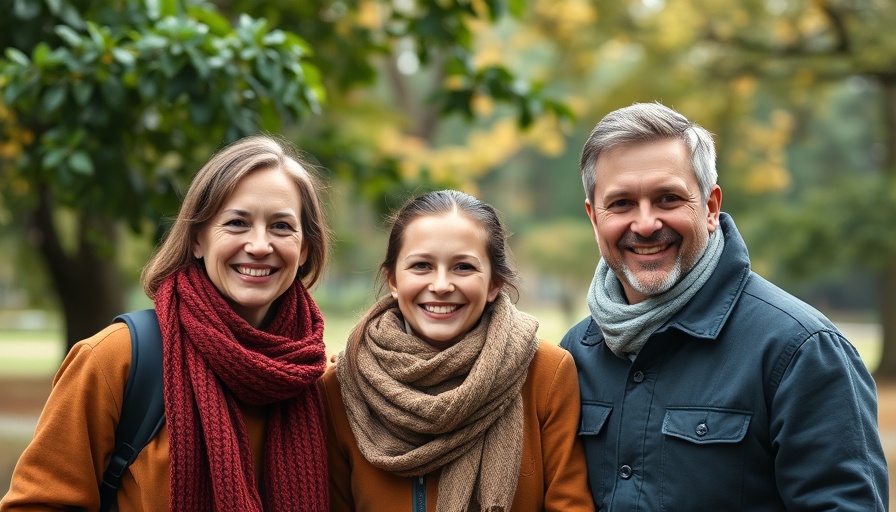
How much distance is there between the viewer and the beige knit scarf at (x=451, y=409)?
2.97 meters

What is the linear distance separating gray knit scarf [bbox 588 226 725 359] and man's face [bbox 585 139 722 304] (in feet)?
0.10

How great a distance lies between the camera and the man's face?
2.94 meters

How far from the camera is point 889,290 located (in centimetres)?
1664

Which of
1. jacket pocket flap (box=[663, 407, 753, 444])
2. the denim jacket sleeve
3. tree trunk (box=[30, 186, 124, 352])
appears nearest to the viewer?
the denim jacket sleeve

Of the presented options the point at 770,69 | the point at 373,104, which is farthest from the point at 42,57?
the point at 770,69

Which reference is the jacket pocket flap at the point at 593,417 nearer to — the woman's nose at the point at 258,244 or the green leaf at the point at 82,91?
the woman's nose at the point at 258,244

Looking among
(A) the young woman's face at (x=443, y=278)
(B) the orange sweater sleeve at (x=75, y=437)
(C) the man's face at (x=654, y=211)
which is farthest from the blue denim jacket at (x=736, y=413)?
(B) the orange sweater sleeve at (x=75, y=437)

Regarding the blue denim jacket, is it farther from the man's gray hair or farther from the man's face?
the man's gray hair

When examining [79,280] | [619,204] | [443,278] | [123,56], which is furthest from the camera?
[79,280]

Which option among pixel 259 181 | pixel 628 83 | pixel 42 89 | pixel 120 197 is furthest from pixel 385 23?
pixel 628 83

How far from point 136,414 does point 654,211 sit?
158 centimetres

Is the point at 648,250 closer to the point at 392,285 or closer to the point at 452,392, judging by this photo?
the point at 452,392

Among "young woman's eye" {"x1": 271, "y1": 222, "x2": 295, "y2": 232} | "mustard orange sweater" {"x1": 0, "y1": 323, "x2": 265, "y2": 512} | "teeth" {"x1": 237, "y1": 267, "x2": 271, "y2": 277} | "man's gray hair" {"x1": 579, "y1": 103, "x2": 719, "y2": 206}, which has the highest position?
"man's gray hair" {"x1": 579, "y1": 103, "x2": 719, "y2": 206}

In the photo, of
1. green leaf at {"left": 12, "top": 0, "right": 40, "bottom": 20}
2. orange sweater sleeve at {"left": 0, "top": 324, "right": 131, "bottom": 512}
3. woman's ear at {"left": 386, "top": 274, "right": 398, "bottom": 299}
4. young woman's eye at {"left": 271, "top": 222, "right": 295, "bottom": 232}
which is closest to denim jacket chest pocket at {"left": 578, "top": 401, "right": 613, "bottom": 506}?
woman's ear at {"left": 386, "top": 274, "right": 398, "bottom": 299}
